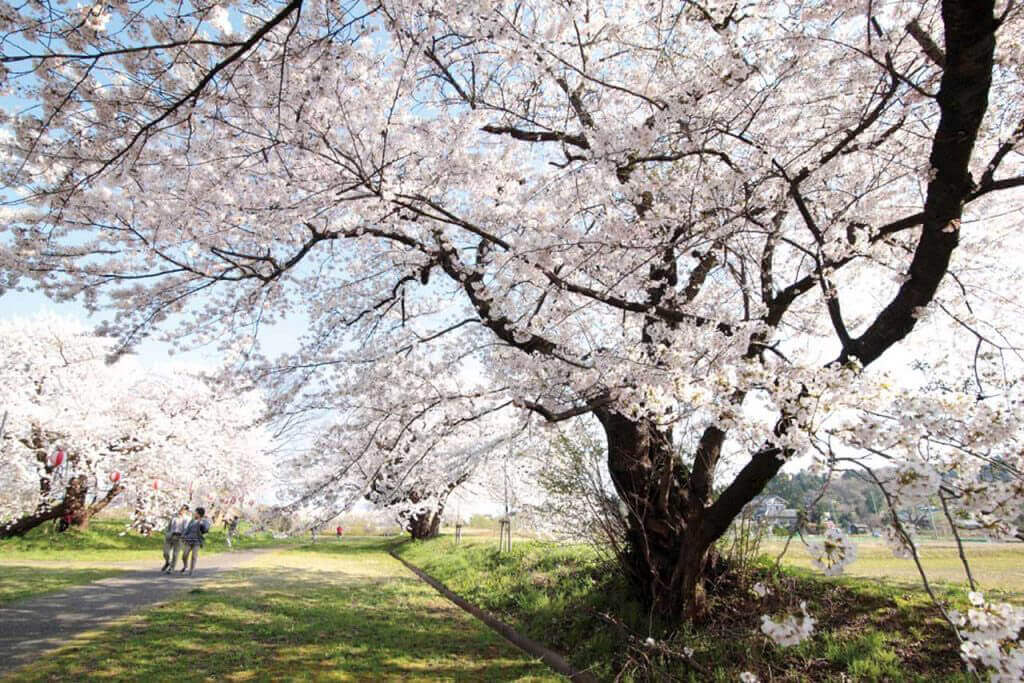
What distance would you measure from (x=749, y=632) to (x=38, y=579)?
1147 cm

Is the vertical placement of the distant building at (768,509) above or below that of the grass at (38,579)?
above

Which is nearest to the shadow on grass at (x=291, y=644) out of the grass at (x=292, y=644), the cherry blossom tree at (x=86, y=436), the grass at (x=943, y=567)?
the grass at (x=292, y=644)

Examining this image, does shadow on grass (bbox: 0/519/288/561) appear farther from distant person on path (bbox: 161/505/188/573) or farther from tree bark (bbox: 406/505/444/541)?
tree bark (bbox: 406/505/444/541)

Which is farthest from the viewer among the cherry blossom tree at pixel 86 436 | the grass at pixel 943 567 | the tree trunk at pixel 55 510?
the tree trunk at pixel 55 510

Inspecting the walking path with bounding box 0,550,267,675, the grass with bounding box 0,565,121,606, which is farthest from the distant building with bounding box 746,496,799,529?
the grass with bounding box 0,565,121,606

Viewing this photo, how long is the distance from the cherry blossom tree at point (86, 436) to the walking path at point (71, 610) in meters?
4.93

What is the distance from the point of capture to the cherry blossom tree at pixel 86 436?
51.2ft

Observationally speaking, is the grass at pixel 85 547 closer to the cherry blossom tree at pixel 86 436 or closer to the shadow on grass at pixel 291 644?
the cherry blossom tree at pixel 86 436

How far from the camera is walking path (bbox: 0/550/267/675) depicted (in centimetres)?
514

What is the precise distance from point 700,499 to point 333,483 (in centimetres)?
416

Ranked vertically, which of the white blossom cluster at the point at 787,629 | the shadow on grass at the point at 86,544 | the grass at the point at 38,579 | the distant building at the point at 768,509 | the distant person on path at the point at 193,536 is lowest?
the shadow on grass at the point at 86,544

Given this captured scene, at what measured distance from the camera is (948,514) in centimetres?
200

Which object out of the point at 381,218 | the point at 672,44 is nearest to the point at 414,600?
the point at 381,218

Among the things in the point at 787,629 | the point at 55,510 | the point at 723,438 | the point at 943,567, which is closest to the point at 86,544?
the point at 55,510
